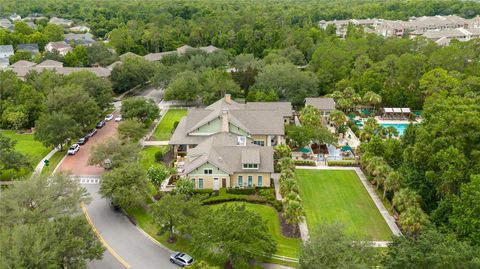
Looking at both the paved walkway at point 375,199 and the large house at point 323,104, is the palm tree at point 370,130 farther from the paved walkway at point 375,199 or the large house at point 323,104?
the large house at point 323,104

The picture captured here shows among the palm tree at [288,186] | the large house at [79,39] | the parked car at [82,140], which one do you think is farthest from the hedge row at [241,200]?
the large house at [79,39]

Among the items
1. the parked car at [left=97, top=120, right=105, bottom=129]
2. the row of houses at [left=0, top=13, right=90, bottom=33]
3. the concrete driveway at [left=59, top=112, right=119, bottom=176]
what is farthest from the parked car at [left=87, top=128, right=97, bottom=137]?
the row of houses at [left=0, top=13, right=90, bottom=33]

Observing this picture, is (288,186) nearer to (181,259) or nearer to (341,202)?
(341,202)

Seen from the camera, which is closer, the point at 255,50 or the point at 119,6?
the point at 255,50

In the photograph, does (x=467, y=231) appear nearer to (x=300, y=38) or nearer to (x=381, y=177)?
(x=381, y=177)

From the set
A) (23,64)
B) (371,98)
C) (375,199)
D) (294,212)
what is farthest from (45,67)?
(375,199)

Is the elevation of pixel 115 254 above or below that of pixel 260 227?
below

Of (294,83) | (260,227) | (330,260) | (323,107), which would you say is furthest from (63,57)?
(330,260)
